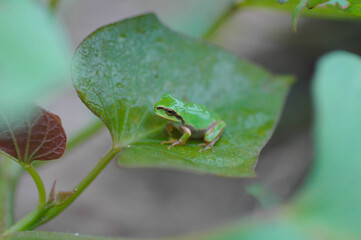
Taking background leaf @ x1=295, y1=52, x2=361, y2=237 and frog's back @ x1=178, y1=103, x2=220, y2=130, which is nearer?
background leaf @ x1=295, y1=52, x2=361, y2=237

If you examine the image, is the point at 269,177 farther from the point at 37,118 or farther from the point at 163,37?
the point at 37,118

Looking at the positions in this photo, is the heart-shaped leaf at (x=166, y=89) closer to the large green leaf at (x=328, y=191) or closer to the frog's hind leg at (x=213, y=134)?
the frog's hind leg at (x=213, y=134)

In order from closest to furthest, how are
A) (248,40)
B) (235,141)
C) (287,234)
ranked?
(287,234) < (235,141) < (248,40)

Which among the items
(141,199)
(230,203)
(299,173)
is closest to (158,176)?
(141,199)

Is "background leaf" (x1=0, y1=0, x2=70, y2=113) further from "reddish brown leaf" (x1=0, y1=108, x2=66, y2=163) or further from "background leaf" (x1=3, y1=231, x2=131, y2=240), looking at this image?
"background leaf" (x1=3, y1=231, x2=131, y2=240)

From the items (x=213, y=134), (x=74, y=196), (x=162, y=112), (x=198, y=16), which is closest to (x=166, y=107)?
(x=162, y=112)

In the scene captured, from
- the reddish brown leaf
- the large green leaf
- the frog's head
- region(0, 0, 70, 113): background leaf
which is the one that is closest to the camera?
region(0, 0, 70, 113): background leaf

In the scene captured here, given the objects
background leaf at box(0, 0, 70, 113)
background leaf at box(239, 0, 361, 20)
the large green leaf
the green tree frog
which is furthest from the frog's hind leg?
background leaf at box(0, 0, 70, 113)
